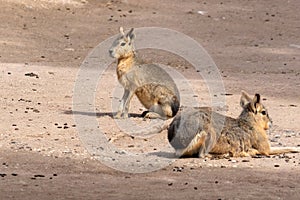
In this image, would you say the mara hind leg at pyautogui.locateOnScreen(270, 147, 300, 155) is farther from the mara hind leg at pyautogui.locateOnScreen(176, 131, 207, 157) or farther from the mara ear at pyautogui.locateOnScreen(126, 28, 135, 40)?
the mara ear at pyautogui.locateOnScreen(126, 28, 135, 40)

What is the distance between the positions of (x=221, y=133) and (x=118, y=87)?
449 cm

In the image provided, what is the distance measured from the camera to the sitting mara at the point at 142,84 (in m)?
11.4

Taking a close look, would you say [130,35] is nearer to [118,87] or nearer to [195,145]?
[118,87]

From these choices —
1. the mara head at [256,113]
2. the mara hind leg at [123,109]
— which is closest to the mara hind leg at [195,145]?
the mara head at [256,113]

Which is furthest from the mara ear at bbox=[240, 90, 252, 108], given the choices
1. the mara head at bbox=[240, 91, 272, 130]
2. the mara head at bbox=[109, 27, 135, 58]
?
the mara head at bbox=[109, 27, 135, 58]

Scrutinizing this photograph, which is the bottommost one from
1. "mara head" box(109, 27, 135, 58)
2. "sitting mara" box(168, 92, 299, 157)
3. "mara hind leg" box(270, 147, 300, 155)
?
"mara hind leg" box(270, 147, 300, 155)

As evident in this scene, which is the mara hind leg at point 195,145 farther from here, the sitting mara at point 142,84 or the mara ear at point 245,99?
the sitting mara at point 142,84

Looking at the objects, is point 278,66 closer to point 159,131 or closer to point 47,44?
point 47,44

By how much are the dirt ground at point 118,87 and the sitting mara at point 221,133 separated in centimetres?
14

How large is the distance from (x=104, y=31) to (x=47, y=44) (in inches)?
76.0

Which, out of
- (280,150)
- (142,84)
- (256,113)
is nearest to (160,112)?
(142,84)

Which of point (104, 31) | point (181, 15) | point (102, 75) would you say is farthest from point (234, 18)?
point (102, 75)

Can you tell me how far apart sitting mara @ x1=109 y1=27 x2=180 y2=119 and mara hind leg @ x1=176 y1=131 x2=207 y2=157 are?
2.39 meters

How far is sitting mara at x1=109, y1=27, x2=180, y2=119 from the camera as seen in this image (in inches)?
449
